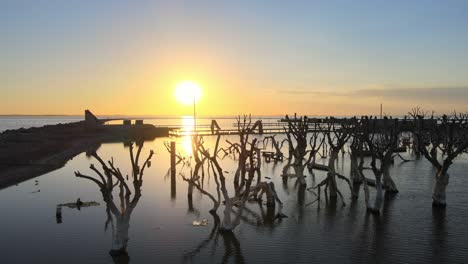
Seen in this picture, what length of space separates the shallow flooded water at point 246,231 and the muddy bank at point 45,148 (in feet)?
14.4

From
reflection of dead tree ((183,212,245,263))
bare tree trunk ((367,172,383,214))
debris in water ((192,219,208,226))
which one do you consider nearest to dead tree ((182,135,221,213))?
debris in water ((192,219,208,226))

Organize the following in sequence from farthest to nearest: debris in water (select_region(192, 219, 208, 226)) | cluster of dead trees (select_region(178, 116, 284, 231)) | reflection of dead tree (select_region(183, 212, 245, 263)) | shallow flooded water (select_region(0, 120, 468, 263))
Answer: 1. debris in water (select_region(192, 219, 208, 226))
2. cluster of dead trees (select_region(178, 116, 284, 231))
3. shallow flooded water (select_region(0, 120, 468, 263))
4. reflection of dead tree (select_region(183, 212, 245, 263))

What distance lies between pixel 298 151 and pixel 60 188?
16.9 m

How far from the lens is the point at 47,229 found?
20.0 metres

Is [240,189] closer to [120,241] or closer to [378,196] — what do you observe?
[120,241]

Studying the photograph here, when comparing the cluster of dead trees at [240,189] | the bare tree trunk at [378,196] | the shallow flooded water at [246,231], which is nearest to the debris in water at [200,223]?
the shallow flooded water at [246,231]

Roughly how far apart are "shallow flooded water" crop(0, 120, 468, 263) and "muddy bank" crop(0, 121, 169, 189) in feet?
14.4

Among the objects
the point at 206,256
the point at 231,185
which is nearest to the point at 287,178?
the point at 231,185

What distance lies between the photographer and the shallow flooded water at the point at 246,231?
16312 millimetres

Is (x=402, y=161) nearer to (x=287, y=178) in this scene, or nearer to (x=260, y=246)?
(x=287, y=178)

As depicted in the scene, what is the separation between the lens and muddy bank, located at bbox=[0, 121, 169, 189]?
35.9 metres

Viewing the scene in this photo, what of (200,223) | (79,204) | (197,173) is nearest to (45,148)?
(197,173)

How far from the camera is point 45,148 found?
53.5 metres

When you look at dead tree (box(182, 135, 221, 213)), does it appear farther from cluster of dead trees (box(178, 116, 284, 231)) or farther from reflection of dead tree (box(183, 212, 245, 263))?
reflection of dead tree (box(183, 212, 245, 263))
